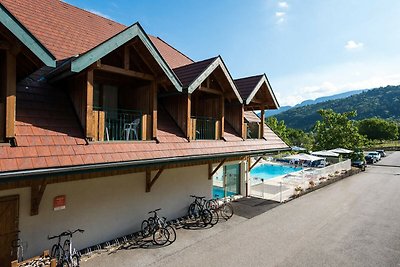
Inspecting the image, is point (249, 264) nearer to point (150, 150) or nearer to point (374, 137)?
point (150, 150)

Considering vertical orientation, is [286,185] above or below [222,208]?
above

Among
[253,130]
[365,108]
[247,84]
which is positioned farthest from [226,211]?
[365,108]

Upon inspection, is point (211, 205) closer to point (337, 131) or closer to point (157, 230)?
point (157, 230)

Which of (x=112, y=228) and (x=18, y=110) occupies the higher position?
(x=18, y=110)

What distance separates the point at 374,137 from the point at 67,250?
87342 mm

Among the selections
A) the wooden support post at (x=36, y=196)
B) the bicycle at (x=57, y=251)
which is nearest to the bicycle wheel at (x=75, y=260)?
the bicycle at (x=57, y=251)

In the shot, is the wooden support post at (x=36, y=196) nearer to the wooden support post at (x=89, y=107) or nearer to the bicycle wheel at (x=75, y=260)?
the bicycle wheel at (x=75, y=260)

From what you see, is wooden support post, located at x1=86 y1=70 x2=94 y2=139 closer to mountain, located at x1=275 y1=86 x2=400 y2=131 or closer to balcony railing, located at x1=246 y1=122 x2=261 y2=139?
balcony railing, located at x1=246 y1=122 x2=261 y2=139

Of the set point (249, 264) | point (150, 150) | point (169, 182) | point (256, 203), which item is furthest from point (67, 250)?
point (256, 203)

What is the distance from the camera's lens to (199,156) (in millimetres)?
8977

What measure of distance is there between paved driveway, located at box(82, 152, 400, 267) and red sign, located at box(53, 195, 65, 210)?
1.78 m

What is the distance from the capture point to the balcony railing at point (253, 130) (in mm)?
13536

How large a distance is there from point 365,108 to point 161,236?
523ft

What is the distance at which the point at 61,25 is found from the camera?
9.91m
